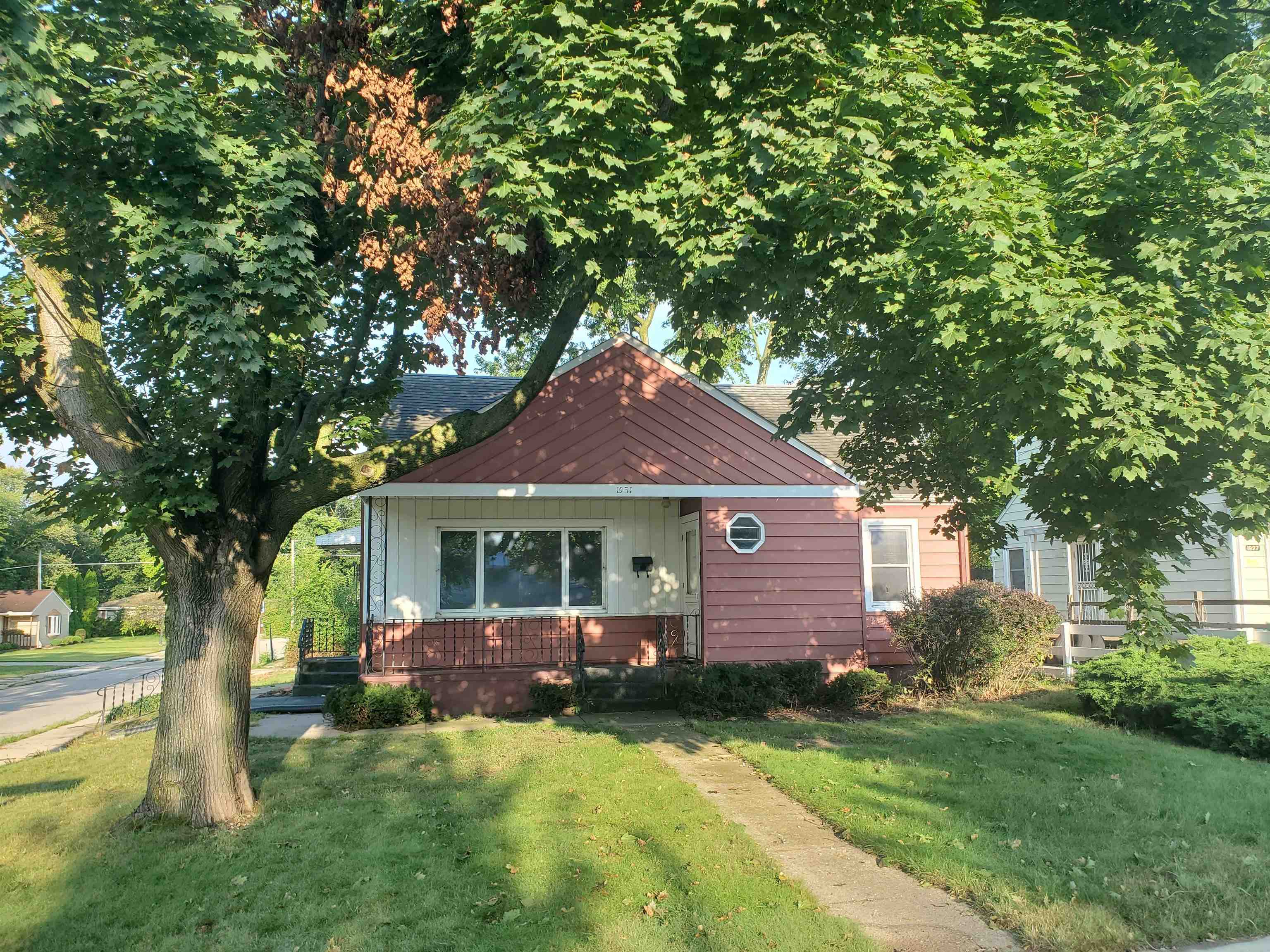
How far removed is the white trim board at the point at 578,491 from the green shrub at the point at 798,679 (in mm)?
2631

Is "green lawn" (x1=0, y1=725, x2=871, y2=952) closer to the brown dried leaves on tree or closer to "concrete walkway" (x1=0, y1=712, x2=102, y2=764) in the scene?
"concrete walkway" (x1=0, y1=712, x2=102, y2=764)

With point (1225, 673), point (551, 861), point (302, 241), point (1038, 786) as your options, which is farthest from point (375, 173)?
point (1225, 673)

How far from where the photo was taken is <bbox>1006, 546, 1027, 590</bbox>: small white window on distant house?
70.8 ft

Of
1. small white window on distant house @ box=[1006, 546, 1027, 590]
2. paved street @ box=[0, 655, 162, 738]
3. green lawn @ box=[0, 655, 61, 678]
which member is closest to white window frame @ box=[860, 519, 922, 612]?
small white window on distant house @ box=[1006, 546, 1027, 590]

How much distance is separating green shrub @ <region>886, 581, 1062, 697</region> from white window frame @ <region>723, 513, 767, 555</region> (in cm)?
236

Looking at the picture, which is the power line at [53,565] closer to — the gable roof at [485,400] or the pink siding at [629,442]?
the gable roof at [485,400]

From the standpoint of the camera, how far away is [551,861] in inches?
238

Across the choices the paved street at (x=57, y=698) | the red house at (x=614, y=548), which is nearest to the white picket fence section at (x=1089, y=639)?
the red house at (x=614, y=548)

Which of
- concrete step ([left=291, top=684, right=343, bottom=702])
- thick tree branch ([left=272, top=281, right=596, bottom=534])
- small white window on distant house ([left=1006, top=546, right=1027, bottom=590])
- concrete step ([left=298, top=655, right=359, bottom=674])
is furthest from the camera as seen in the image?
small white window on distant house ([left=1006, top=546, right=1027, bottom=590])

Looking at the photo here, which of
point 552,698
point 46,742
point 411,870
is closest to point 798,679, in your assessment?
point 552,698

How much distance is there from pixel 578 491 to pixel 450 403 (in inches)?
140

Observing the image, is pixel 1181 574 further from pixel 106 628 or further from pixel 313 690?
pixel 106 628

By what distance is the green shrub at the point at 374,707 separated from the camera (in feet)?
38.6

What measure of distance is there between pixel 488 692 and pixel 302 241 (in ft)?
26.5
